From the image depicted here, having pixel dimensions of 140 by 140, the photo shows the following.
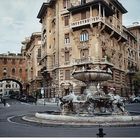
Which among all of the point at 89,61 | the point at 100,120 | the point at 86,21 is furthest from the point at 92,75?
the point at 86,21

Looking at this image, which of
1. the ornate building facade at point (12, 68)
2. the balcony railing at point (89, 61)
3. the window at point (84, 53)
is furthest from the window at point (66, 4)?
the ornate building facade at point (12, 68)

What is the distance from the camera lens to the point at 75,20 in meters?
22.2

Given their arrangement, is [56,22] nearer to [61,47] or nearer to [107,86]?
[61,47]

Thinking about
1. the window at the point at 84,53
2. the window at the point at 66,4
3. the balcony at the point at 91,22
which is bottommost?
the window at the point at 84,53

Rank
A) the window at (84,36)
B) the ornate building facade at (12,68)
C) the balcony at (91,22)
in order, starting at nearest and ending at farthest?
the ornate building facade at (12,68) < the balcony at (91,22) < the window at (84,36)

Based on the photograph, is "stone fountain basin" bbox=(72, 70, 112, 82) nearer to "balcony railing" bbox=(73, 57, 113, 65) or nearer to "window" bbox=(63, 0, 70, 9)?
"balcony railing" bbox=(73, 57, 113, 65)

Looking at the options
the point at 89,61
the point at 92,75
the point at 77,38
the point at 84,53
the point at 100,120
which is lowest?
the point at 100,120

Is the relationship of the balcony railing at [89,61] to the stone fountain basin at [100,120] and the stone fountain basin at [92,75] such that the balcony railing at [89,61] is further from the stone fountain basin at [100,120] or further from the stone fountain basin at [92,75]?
the stone fountain basin at [100,120]

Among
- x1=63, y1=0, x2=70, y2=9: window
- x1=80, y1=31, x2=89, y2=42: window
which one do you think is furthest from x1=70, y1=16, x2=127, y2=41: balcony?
x1=63, y1=0, x2=70, y2=9: window

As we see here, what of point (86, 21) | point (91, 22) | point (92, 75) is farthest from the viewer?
point (86, 21)

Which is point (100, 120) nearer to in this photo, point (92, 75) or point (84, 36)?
point (92, 75)

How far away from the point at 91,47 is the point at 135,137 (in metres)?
16.7

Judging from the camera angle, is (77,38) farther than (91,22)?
Yes

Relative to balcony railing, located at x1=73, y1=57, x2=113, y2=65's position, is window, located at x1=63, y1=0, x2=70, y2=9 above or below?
above
